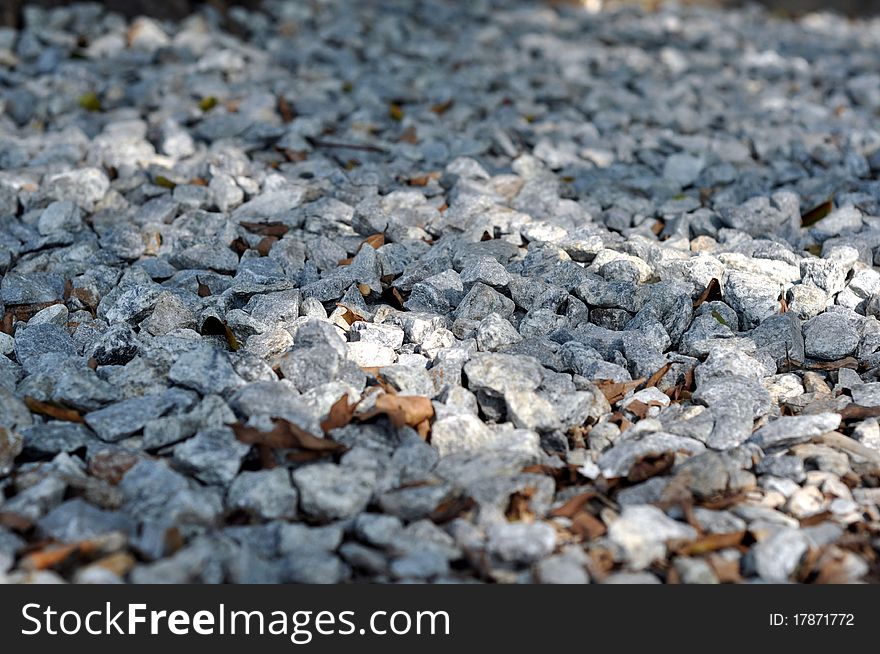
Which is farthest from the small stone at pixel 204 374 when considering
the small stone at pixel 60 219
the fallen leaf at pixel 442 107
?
the fallen leaf at pixel 442 107

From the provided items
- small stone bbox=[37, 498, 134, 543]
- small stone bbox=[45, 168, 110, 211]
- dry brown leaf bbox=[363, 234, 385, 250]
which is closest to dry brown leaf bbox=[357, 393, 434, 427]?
small stone bbox=[37, 498, 134, 543]

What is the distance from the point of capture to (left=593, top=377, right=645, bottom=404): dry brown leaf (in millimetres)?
2105

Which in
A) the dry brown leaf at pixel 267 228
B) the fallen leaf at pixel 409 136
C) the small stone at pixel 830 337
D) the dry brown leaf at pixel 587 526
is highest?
the fallen leaf at pixel 409 136

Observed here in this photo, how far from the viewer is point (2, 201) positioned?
289 cm

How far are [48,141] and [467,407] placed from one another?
2086 millimetres

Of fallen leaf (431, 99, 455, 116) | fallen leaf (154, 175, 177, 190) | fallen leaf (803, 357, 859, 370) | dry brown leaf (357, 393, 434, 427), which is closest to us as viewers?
dry brown leaf (357, 393, 434, 427)

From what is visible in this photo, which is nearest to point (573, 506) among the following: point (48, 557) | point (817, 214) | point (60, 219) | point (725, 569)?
point (725, 569)

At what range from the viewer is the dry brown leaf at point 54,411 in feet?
6.35

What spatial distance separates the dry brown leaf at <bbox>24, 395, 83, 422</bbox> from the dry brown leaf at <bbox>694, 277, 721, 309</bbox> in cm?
147

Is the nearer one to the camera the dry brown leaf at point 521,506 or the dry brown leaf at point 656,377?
the dry brown leaf at point 521,506

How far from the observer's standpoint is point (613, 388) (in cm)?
211

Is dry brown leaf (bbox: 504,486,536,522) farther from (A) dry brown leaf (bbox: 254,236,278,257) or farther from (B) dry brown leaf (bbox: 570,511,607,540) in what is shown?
(A) dry brown leaf (bbox: 254,236,278,257)

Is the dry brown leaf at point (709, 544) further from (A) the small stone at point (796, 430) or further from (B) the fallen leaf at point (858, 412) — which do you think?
(B) the fallen leaf at point (858, 412)

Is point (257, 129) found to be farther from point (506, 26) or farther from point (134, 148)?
point (506, 26)
